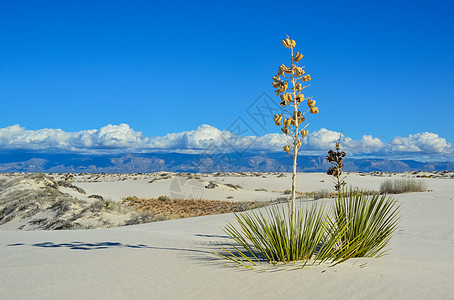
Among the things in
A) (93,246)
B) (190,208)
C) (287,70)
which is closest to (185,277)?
(287,70)

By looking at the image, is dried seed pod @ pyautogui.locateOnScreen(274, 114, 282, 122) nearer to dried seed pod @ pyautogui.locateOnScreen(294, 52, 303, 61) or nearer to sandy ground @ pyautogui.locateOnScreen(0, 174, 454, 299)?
dried seed pod @ pyautogui.locateOnScreen(294, 52, 303, 61)

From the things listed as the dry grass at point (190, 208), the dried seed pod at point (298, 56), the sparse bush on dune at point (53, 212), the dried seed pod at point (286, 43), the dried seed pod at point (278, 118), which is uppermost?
the dried seed pod at point (286, 43)

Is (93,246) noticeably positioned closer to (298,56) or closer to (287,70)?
(287,70)

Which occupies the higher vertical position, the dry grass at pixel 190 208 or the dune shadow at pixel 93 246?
the dune shadow at pixel 93 246

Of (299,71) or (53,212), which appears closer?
(299,71)

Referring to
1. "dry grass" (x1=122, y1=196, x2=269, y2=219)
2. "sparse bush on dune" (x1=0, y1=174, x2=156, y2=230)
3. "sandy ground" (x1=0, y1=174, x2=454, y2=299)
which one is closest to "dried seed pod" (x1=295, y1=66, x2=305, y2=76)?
"sandy ground" (x1=0, y1=174, x2=454, y2=299)

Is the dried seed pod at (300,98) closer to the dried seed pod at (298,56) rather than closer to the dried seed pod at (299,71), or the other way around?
the dried seed pod at (299,71)

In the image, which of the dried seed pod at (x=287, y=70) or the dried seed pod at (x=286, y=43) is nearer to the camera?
the dried seed pod at (x=287, y=70)

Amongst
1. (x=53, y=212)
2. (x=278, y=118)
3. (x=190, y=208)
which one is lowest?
(x=190, y=208)

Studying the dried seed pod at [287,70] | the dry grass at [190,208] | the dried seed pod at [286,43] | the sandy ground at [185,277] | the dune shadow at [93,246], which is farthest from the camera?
the dry grass at [190,208]

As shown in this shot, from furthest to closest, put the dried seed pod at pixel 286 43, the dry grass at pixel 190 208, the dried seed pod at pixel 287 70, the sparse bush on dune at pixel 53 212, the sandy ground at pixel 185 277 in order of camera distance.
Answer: the dry grass at pixel 190 208 < the sparse bush on dune at pixel 53 212 < the dried seed pod at pixel 286 43 < the dried seed pod at pixel 287 70 < the sandy ground at pixel 185 277

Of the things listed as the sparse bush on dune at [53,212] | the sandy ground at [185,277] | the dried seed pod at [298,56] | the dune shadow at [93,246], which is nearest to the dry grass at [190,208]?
the sparse bush on dune at [53,212]

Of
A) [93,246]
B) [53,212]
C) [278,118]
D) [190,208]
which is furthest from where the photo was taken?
[190,208]

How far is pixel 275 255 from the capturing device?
4.19 m
